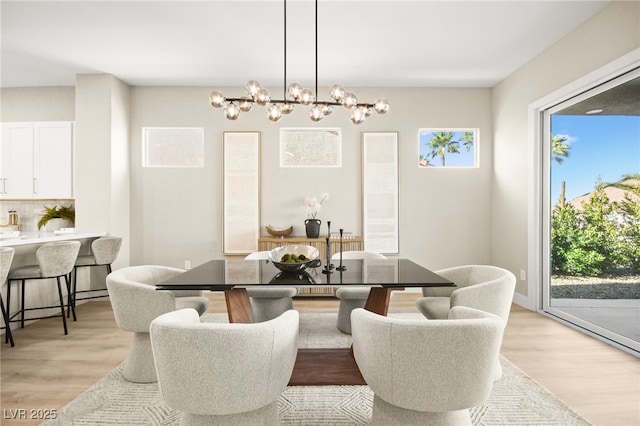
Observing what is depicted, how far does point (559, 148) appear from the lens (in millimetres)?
4047

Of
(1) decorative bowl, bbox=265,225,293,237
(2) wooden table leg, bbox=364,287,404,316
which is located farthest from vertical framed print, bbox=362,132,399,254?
(2) wooden table leg, bbox=364,287,404,316

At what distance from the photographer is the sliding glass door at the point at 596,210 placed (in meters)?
3.14

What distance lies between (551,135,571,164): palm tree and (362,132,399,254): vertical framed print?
187 cm

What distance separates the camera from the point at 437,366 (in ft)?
4.64

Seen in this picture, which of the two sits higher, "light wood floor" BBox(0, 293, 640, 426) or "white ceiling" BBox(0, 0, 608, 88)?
"white ceiling" BBox(0, 0, 608, 88)

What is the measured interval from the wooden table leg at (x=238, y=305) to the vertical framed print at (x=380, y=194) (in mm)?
3100

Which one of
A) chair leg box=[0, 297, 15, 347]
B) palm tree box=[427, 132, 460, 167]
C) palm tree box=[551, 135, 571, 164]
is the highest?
palm tree box=[427, 132, 460, 167]

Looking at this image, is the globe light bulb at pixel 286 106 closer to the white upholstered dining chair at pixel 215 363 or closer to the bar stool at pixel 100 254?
the white upholstered dining chair at pixel 215 363

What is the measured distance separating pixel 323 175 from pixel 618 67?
3308 millimetres

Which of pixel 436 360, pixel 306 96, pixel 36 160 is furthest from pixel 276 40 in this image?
pixel 36 160

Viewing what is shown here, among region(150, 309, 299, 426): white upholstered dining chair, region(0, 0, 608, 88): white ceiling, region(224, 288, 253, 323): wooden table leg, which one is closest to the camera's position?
region(150, 309, 299, 426): white upholstered dining chair

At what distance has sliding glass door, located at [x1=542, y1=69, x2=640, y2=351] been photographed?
10.3 ft

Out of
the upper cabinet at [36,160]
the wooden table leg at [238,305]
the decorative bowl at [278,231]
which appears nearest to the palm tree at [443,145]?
the decorative bowl at [278,231]

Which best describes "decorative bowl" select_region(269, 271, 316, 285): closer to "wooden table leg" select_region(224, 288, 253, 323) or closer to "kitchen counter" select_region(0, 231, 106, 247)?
"wooden table leg" select_region(224, 288, 253, 323)
